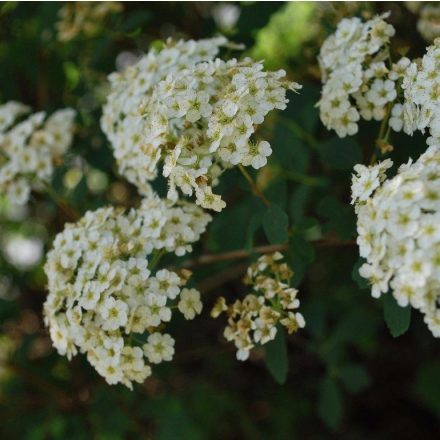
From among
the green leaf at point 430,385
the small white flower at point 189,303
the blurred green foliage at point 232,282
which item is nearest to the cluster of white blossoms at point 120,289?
the small white flower at point 189,303

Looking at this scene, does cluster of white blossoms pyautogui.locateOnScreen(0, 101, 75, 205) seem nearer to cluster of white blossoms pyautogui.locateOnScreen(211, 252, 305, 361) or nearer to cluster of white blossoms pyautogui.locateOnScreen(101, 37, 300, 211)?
cluster of white blossoms pyautogui.locateOnScreen(101, 37, 300, 211)

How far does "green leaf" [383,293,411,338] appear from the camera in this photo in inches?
69.1

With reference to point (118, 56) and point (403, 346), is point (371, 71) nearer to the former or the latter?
point (118, 56)

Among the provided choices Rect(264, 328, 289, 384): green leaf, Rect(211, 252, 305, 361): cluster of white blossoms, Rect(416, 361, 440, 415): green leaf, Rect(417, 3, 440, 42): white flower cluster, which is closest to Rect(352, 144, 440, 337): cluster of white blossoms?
Rect(211, 252, 305, 361): cluster of white blossoms

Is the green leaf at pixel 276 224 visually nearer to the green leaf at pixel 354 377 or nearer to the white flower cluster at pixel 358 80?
the white flower cluster at pixel 358 80

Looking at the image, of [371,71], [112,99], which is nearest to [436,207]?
[371,71]

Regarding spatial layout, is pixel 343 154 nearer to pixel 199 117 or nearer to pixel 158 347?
pixel 199 117

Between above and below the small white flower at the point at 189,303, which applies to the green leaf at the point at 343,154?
below

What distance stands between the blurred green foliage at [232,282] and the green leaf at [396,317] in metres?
Result: 0.41

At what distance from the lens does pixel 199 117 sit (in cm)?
189

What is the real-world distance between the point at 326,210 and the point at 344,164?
31 cm

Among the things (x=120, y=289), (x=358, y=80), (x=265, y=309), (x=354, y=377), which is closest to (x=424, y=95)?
(x=358, y=80)

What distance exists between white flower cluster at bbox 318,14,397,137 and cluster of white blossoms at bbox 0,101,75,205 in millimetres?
1230

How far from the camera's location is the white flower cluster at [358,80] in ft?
7.00
